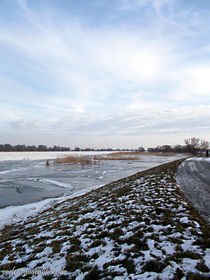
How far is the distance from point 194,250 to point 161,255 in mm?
641

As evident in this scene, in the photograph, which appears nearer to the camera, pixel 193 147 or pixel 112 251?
pixel 112 251

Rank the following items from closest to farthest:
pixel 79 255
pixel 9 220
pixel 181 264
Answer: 1. pixel 181 264
2. pixel 79 255
3. pixel 9 220

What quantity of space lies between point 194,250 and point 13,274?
11.7ft

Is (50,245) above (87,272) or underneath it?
underneath

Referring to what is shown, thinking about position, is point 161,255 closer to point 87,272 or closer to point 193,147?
point 87,272

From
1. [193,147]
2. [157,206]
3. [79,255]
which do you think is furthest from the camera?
[193,147]

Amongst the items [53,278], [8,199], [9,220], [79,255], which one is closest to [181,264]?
[79,255]

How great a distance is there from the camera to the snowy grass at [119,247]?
265 cm

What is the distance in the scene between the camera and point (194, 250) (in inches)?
116

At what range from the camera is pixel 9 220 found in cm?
729

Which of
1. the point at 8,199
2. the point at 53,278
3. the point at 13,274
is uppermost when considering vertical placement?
the point at 53,278

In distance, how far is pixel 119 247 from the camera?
339cm

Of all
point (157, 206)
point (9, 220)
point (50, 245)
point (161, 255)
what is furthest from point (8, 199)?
point (161, 255)

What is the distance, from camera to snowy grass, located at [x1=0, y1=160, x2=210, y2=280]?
265 cm
